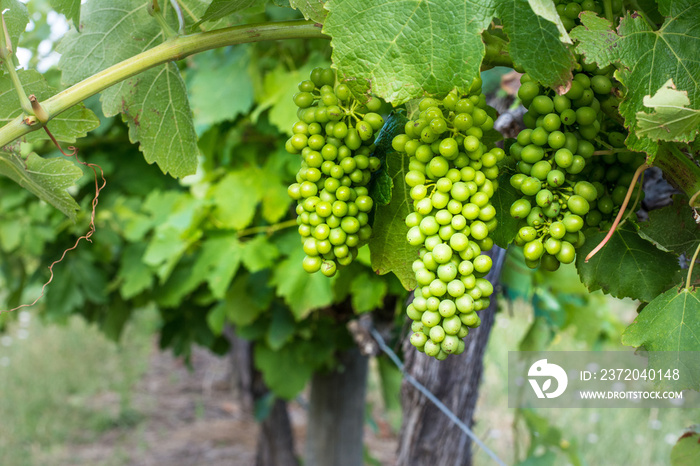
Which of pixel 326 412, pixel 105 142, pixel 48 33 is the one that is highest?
pixel 48 33

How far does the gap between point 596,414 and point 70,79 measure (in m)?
4.78

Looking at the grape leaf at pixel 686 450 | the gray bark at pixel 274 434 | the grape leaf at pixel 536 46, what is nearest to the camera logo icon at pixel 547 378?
the grape leaf at pixel 686 450

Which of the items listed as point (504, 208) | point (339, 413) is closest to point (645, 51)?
point (504, 208)

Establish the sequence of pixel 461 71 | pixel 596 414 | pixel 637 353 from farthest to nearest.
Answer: pixel 596 414 → pixel 637 353 → pixel 461 71

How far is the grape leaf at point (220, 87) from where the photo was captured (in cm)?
203

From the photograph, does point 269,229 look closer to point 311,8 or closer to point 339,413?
point 339,413

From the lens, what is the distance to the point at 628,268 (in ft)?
2.32

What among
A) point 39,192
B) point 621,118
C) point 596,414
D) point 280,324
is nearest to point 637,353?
point 621,118

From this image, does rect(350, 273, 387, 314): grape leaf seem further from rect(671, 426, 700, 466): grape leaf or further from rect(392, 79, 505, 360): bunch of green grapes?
rect(392, 79, 505, 360): bunch of green grapes

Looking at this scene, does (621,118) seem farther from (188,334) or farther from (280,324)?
(188,334)

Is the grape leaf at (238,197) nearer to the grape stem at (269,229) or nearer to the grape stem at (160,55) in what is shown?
the grape stem at (269,229)

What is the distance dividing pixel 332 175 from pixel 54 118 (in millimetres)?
438

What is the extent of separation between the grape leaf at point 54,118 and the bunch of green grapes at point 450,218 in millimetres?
478

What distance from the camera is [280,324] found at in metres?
2.38
